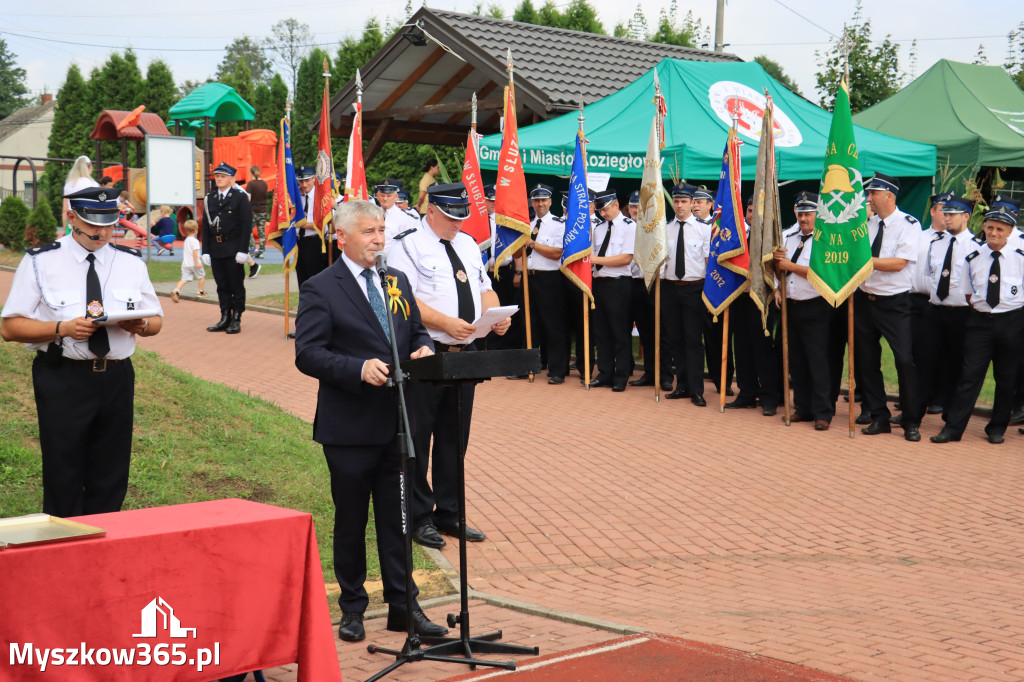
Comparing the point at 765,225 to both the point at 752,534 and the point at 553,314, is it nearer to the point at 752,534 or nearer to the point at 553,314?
the point at 553,314

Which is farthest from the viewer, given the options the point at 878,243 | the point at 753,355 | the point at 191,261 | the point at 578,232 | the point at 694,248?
the point at 191,261

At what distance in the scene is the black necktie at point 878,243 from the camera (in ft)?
34.9

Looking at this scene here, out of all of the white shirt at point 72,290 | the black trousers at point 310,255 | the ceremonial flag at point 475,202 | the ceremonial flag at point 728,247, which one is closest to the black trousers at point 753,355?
the ceremonial flag at point 728,247

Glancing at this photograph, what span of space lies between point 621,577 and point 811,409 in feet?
17.3

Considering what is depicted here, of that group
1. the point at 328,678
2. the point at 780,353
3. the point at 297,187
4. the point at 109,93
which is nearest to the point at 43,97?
the point at 109,93

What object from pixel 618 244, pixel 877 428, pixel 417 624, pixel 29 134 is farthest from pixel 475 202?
Result: pixel 29 134

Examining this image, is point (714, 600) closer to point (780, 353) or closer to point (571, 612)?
point (571, 612)

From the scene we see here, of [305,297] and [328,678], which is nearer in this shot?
[328,678]

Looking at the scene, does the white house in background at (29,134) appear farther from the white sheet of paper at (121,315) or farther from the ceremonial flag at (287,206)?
the white sheet of paper at (121,315)

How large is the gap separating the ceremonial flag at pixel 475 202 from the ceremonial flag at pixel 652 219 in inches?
77.1

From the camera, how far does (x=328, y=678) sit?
170 inches

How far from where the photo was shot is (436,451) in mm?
7234

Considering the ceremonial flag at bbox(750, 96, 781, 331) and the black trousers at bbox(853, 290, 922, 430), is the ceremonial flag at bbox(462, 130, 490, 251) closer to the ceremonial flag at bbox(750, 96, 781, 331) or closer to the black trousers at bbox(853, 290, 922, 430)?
the ceremonial flag at bbox(750, 96, 781, 331)

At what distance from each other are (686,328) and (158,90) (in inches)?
1363
